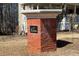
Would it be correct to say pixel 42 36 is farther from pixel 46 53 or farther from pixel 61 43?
pixel 61 43

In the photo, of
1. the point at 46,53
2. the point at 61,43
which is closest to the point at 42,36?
the point at 46,53

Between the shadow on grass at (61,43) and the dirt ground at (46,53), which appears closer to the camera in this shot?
the dirt ground at (46,53)

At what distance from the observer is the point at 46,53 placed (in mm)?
7859

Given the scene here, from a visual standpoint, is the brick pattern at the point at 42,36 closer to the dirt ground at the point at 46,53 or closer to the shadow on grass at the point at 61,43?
the dirt ground at the point at 46,53

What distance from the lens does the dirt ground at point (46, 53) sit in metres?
7.84

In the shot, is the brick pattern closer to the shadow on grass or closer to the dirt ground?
the dirt ground

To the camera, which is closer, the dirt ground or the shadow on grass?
the dirt ground

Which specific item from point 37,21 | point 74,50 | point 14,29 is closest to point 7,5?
point 14,29

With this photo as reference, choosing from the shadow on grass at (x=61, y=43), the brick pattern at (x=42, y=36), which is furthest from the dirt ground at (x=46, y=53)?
the brick pattern at (x=42, y=36)

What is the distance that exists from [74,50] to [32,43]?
981 mm

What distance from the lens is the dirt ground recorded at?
784 cm

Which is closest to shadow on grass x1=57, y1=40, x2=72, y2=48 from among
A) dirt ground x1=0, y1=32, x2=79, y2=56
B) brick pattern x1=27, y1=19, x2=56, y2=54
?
dirt ground x1=0, y1=32, x2=79, y2=56

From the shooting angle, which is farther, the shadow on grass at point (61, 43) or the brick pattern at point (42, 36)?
the shadow on grass at point (61, 43)

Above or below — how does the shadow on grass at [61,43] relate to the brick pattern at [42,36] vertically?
below
